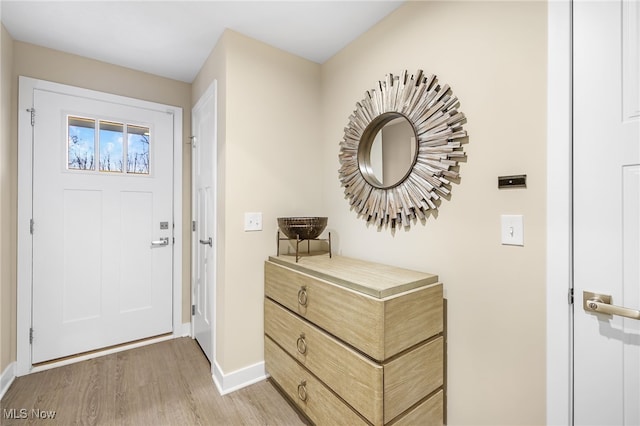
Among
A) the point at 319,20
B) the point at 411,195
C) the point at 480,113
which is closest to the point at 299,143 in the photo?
the point at 319,20

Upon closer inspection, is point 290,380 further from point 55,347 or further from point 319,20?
point 319,20

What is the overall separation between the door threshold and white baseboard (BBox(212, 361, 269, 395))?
0.86m

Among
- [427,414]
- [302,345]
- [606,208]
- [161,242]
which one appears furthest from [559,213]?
[161,242]

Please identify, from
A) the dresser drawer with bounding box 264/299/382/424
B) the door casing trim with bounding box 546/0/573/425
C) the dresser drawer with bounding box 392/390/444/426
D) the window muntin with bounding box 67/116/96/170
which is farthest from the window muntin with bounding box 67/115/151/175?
the door casing trim with bounding box 546/0/573/425

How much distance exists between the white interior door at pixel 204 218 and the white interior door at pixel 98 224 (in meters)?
0.23

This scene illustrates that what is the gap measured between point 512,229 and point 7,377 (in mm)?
3066

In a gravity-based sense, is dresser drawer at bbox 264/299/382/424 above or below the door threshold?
above

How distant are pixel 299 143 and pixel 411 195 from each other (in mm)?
988

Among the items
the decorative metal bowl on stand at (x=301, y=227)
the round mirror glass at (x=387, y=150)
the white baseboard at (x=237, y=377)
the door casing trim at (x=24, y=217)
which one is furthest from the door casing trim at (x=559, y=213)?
the door casing trim at (x=24, y=217)

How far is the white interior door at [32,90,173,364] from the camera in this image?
209 centimetres

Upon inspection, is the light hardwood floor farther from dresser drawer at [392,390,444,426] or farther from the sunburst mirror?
the sunburst mirror

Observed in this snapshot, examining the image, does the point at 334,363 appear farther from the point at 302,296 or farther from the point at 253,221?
the point at 253,221

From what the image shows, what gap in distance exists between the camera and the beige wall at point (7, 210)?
181cm

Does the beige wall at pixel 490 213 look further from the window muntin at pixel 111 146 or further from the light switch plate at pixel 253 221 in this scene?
the window muntin at pixel 111 146
